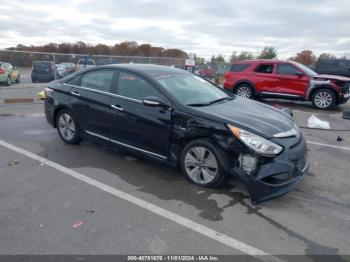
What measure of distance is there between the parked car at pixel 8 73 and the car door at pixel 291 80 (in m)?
13.1

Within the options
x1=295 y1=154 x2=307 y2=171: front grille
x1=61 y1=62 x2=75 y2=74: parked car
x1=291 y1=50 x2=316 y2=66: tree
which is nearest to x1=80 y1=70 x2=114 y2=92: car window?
x1=295 y1=154 x2=307 y2=171: front grille

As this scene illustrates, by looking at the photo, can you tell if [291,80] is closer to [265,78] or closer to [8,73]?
[265,78]

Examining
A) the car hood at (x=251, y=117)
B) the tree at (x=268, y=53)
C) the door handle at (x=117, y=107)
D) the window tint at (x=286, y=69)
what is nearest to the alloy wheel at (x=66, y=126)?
the door handle at (x=117, y=107)

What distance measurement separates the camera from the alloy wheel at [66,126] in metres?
5.71

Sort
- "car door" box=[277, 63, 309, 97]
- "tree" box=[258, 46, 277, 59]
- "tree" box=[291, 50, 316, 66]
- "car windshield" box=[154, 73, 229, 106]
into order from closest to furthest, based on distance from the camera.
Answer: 1. "car windshield" box=[154, 73, 229, 106]
2. "car door" box=[277, 63, 309, 97]
3. "tree" box=[258, 46, 277, 59]
4. "tree" box=[291, 50, 316, 66]

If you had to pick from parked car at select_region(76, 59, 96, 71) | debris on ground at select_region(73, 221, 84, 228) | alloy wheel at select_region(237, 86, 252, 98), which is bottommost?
debris on ground at select_region(73, 221, 84, 228)

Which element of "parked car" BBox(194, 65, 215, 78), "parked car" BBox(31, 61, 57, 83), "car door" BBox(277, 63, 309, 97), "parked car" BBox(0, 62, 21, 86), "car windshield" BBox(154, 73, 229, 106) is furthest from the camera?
"parked car" BBox(194, 65, 215, 78)

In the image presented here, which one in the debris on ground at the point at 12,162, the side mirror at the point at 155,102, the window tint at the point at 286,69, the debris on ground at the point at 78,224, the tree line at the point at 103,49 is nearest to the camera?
the debris on ground at the point at 78,224

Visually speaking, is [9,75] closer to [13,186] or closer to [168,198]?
[13,186]

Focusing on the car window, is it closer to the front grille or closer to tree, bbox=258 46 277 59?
the front grille

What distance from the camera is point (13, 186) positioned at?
4102 millimetres

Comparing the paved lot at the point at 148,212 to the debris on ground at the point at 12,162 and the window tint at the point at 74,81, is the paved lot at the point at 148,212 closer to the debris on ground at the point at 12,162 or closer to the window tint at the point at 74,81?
the debris on ground at the point at 12,162

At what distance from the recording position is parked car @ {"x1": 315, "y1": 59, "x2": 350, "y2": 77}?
52.2ft

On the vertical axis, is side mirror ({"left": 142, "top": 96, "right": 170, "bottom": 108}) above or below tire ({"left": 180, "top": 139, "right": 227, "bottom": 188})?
above
